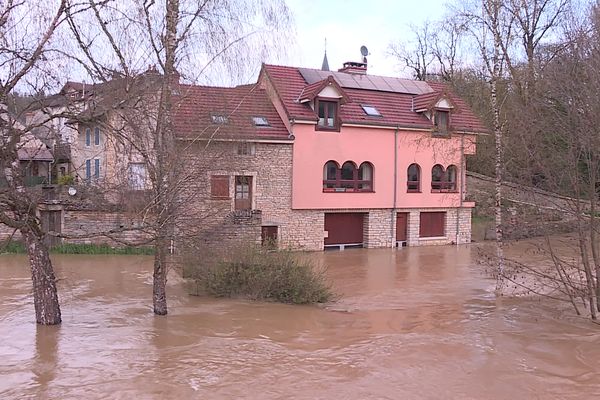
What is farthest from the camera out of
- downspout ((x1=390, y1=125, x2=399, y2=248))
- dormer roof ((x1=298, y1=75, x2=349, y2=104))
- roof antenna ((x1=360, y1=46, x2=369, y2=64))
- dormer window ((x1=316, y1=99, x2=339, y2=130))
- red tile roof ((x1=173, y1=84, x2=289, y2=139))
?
roof antenna ((x1=360, y1=46, x2=369, y2=64))

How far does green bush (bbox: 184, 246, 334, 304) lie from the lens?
14047 millimetres

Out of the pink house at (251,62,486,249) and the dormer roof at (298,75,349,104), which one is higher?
the dormer roof at (298,75,349,104)

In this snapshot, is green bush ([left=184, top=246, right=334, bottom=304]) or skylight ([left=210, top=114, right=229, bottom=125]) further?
green bush ([left=184, top=246, right=334, bottom=304])

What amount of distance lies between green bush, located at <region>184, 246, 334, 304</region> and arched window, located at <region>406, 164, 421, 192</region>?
12.8 metres

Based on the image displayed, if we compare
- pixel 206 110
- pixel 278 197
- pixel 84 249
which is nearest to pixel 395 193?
pixel 278 197

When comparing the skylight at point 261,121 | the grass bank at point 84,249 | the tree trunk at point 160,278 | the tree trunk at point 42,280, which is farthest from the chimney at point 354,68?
the tree trunk at point 42,280

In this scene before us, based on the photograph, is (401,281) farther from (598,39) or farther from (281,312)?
(598,39)

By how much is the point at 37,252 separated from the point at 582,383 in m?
8.73

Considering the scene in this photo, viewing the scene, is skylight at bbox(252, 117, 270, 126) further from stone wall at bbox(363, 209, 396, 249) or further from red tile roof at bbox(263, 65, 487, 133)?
stone wall at bbox(363, 209, 396, 249)

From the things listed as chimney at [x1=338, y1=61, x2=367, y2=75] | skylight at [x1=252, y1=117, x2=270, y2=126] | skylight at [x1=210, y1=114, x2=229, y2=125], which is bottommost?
skylight at [x1=210, y1=114, x2=229, y2=125]

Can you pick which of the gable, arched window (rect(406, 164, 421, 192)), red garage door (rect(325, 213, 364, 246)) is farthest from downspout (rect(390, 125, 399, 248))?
the gable

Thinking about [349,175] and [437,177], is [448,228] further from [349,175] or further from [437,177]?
[349,175]

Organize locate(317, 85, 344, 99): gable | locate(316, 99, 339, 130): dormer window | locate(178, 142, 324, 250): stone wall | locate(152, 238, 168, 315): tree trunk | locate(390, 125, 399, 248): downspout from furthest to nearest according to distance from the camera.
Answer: locate(390, 125, 399, 248): downspout < locate(316, 99, 339, 130): dormer window < locate(317, 85, 344, 99): gable < locate(178, 142, 324, 250): stone wall < locate(152, 238, 168, 315): tree trunk

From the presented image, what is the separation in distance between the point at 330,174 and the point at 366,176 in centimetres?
175
